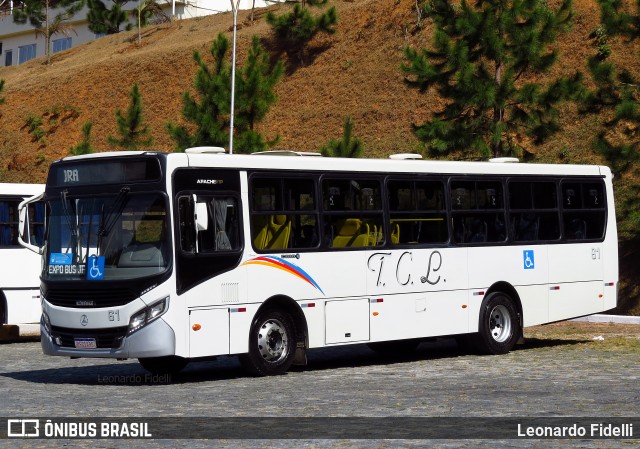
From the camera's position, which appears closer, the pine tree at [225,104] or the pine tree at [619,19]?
the pine tree at [619,19]

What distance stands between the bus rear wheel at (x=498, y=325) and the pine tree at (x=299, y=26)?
47528 mm

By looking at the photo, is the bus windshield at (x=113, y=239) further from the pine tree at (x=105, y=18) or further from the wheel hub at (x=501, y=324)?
the pine tree at (x=105, y=18)

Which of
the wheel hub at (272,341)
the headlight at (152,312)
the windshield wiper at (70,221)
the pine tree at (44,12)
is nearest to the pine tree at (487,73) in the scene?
the wheel hub at (272,341)

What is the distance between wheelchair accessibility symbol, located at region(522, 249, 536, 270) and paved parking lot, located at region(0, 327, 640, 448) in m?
1.39

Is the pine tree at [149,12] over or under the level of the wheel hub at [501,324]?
over

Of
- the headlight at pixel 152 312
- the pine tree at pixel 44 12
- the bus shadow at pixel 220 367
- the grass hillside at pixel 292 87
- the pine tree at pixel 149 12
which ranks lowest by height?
the bus shadow at pixel 220 367

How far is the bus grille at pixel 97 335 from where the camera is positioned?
53.6ft

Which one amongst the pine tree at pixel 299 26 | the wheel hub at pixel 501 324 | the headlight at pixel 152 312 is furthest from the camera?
the pine tree at pixel 299 26

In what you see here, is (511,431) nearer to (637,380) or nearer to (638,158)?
(637,380)

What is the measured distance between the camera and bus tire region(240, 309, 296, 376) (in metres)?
17.2

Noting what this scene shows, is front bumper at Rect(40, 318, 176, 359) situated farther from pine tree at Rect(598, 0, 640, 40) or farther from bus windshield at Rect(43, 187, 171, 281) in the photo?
pine tree at Rect(598, 0, 640, 40)

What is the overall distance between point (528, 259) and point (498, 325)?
123cm

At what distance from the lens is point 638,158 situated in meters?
29.8

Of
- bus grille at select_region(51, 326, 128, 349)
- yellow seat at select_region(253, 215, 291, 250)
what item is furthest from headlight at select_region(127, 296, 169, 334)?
yellow seat at select_region(253, 215, 291, 250)
